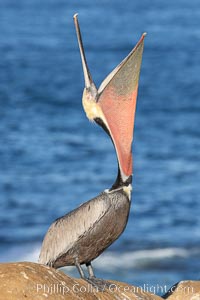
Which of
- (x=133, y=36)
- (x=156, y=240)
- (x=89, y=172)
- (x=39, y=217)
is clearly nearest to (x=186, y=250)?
(x=156, y=240)

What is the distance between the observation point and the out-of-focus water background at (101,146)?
15945 millimetres

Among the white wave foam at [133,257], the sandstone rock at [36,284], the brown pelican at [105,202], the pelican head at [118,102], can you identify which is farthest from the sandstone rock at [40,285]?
the white wave foam at [133,257]

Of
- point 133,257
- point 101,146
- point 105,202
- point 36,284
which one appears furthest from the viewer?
point 101,146

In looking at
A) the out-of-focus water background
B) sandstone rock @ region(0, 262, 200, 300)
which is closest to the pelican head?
sandstone rock @ region(0, 262, 200, 300)

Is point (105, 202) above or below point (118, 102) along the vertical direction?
below

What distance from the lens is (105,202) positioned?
8.13 metres

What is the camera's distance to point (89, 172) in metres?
20.7

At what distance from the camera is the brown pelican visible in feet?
26.6

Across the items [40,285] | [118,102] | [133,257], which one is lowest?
[40,285]

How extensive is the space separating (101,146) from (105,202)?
14.4 m

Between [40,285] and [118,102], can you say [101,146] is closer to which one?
[118,102]

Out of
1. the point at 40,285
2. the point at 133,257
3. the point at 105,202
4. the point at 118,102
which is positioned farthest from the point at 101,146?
the point at 40,285

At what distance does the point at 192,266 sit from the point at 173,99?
1661 cm

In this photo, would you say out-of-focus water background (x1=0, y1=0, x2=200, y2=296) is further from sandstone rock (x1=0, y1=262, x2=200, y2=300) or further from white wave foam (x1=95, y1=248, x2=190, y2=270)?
sandstone rock (x1=0, y1=262, x2=200, y2=300)
